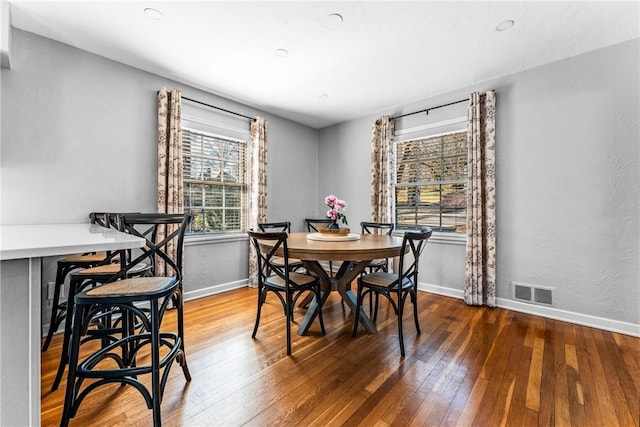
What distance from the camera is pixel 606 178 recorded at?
259 cm

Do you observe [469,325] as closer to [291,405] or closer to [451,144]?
[291,405]

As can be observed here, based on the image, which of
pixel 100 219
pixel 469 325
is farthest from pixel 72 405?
pixel 469 325

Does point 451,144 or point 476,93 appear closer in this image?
point 476,93

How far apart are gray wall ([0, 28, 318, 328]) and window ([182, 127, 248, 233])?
1.27 feet

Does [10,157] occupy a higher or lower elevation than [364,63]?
lower

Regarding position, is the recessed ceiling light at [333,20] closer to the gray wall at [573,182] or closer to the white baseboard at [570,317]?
the gray wall at [573,182]

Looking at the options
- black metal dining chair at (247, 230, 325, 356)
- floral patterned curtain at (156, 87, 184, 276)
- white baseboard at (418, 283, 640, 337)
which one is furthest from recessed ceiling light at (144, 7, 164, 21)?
white baseboard at (418, 283, 640, 337)

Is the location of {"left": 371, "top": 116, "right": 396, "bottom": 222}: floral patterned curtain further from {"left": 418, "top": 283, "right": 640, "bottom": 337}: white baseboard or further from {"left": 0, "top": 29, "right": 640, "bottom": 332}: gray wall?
{"left": 418, "top": 283, "right": 640, "bottom": 337}: white baseboard

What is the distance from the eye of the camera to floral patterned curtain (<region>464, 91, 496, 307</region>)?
3.14m

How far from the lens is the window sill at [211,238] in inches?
133

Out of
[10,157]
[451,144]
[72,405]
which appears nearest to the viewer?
[72,405]

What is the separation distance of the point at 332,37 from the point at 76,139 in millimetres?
2544

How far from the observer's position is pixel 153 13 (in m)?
2.15

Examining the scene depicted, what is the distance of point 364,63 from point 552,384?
9.96 feet
